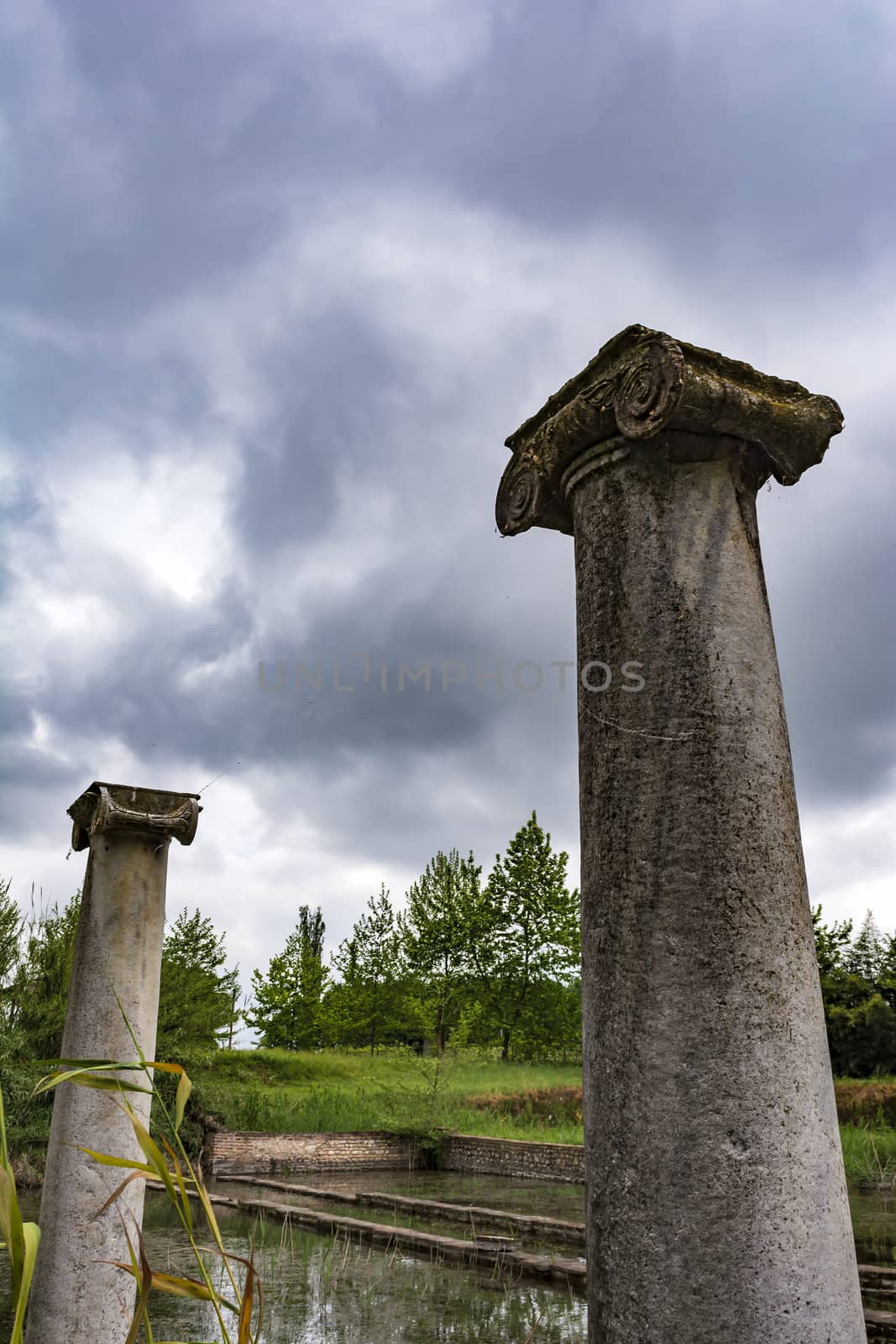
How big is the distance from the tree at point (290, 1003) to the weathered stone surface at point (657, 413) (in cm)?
3565

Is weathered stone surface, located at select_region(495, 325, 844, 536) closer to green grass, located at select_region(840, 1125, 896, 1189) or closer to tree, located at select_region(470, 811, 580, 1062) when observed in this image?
green grass, located at select_region(840, 1125, 896, 1189)

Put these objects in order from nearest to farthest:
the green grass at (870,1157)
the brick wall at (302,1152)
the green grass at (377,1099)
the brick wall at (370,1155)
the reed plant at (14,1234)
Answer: the reed plant at (14,1234) → the green grass at (870,1157) → the brick wall at (370,1155) → the brick wall at (302,1152) → the green grass at (377,1099)

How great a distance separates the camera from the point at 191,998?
20.0 metres

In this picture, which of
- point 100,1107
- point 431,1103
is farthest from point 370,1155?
point 100,1107

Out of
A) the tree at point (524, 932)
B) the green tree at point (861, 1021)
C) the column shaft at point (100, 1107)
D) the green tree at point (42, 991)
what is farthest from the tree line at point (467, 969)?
the column shaft at point (100, 1107)

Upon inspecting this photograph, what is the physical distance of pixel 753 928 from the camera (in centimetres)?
201

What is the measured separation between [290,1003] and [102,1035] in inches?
1313

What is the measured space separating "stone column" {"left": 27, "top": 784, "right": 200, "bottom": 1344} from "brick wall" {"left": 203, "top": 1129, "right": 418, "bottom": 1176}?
49.6ft

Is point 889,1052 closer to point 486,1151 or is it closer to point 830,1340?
point 486,1151

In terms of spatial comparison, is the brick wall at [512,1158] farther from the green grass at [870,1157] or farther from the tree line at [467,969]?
the tree line at [467,969]

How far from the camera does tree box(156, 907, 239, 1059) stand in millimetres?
19281

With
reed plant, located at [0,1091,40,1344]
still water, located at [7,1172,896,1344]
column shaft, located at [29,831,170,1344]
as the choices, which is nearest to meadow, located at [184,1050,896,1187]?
still water, located at [7,1172,896,1344]

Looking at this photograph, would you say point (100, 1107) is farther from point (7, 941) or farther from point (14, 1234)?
point (7, 941)

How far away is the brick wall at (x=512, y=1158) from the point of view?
1716 cm
